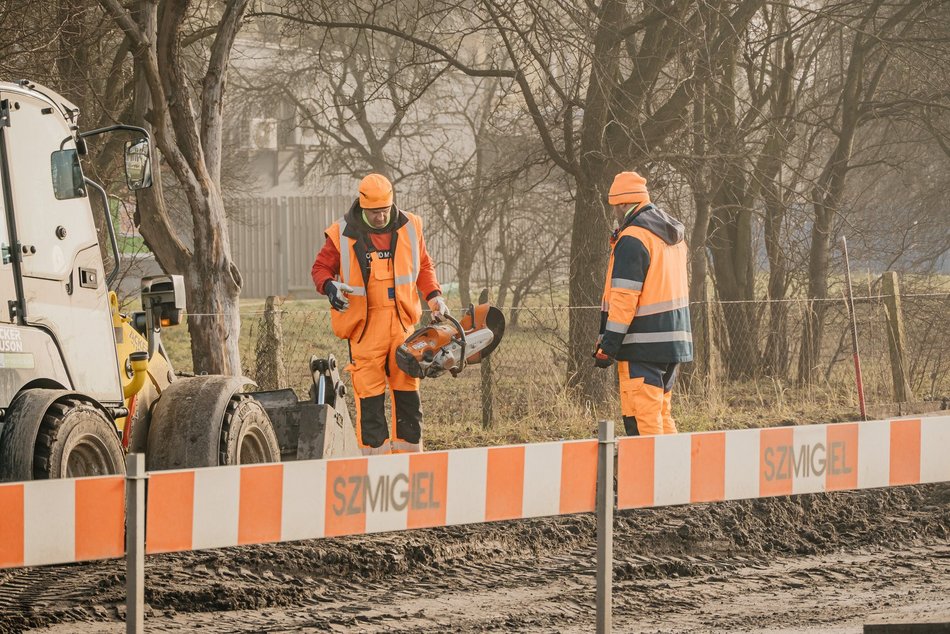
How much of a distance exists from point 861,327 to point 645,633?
10274 millimetres

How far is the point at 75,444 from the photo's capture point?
5156mm

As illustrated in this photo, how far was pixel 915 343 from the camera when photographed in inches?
567

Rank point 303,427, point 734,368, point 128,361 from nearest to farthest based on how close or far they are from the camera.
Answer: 1. point 128,361
2. point 303,427
3. point 734,368

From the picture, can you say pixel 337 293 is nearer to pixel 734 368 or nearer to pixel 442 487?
pixel 442 487

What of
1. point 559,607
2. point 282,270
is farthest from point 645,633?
point 282,270

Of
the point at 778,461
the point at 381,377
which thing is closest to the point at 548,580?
the point at 778,461

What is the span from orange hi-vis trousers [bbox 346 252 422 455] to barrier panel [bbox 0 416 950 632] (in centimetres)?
328

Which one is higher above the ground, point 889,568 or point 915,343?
point 915,343

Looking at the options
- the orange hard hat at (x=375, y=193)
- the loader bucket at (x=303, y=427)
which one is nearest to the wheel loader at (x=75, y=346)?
the loader bucket at (x=303, y=427)

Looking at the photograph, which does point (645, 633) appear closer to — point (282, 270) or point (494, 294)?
point (494, 294)

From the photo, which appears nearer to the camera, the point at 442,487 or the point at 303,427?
the point at 442,487

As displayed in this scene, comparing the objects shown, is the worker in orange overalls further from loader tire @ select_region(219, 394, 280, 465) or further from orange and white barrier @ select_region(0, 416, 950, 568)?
orange and white barrier @ select_region(0, 416, 950, 568)

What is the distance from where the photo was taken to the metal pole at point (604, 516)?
4746 millimetres

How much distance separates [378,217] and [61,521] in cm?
433
